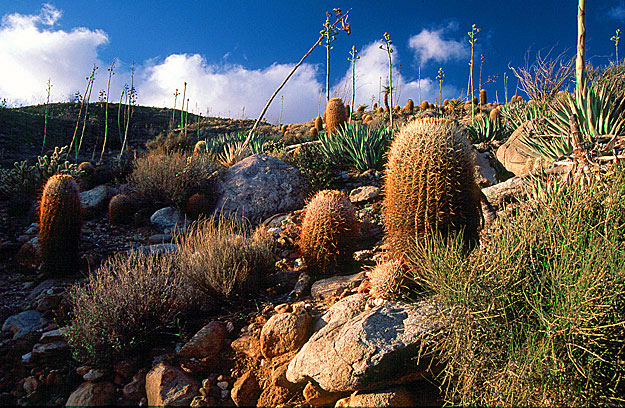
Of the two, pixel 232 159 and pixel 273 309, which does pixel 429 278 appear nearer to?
pixel 273 309

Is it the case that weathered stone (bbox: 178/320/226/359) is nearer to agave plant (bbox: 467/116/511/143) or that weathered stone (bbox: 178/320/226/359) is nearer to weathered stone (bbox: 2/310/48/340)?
weathered stone (bbox: 2/310/48/340)

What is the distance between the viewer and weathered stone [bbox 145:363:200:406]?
3154 millimetres

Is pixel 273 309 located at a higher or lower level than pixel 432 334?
lower

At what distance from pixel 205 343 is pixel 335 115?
7.80m

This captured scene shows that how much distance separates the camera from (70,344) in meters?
3.85

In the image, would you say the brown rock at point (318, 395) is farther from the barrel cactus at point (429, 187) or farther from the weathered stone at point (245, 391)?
the barrel cactus at point (429, 187)

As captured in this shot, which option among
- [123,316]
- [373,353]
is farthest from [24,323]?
[373,353]

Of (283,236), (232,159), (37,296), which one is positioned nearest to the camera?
(37,296)

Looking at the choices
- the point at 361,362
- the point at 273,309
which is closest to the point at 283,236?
the point at 273,309

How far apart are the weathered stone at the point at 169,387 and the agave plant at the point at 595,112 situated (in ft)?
20.3

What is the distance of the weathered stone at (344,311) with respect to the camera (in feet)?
11.4

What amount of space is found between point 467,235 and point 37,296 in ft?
17.9

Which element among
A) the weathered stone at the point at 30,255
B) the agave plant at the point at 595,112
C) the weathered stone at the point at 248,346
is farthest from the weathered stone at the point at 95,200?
the agave plant at the point at 595,112

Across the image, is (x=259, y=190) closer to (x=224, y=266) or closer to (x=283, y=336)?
(x=224, y=266)
